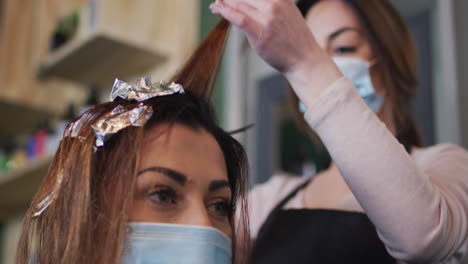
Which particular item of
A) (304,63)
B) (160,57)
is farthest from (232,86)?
(304,63)

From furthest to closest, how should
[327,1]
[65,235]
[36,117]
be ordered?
[36,117] < [327,1] < [65,235]

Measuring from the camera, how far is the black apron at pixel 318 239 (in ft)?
3.51

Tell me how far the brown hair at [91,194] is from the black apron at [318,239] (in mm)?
389

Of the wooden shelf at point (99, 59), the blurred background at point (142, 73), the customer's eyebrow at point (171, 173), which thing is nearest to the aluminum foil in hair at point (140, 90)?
the customer's eyebrow at point (171, 173)

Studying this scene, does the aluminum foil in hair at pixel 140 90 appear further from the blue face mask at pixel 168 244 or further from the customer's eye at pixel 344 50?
the customer's eye at pixel 344 50

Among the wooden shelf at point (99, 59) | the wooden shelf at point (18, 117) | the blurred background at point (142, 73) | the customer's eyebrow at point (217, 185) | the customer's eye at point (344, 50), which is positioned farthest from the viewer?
the wooden shelf at point (18, 117)

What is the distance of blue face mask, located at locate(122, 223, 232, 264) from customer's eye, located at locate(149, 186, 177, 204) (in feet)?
0.14

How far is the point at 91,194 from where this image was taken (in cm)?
76

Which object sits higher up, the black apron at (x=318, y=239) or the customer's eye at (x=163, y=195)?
the customer's eye at (x=163, y=195)

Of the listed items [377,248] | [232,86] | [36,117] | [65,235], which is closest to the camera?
[65,235]

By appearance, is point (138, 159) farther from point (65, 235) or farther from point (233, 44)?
point (233, 44)

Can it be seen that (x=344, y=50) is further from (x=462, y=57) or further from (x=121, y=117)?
(x=121, y=117)

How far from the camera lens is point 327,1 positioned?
1267 mm

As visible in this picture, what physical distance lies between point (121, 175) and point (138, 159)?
34 millimetres
